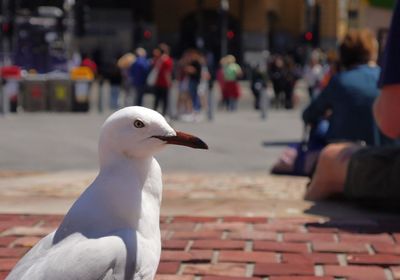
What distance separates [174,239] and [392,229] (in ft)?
4.75

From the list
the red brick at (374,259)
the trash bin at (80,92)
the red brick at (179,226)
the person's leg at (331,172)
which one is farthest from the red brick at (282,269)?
the trash bin at (80,92)

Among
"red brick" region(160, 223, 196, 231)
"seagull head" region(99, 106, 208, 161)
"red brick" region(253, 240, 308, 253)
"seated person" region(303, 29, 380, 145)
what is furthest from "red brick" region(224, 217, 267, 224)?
"seagull head" region(99, 106, 208, 161)

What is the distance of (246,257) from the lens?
176 inches

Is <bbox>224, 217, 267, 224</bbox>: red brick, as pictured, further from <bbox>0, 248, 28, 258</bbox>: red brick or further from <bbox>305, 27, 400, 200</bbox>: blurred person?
<bbox>0, 248, 28, 258</bbox>: red brick

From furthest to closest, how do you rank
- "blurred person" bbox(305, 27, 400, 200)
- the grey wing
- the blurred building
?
the blurred building
"blurred person" bbox(305, 27, 400, 200)
the grey wing

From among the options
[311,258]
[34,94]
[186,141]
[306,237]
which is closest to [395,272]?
[311,258]

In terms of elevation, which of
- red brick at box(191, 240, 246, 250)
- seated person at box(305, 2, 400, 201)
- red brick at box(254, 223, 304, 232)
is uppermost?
seated person at box(305, 2, 400, 201)

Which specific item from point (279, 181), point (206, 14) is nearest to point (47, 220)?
point (279, 181)

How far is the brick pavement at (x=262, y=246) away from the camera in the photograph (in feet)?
13.7

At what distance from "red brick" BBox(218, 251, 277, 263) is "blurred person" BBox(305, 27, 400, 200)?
1.24 m

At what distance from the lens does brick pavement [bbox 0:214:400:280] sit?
417cm

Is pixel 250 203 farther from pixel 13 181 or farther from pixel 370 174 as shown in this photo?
pixel 13 181

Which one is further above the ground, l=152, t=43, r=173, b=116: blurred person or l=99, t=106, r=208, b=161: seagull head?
l=99, t=106, r=208, b=161: seagull head

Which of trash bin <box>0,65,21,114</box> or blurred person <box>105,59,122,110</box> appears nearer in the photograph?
trash bin <box>0,65,21,114</box>
